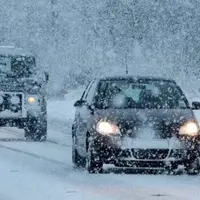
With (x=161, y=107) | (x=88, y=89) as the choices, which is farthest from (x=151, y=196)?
(x=88, y=89)

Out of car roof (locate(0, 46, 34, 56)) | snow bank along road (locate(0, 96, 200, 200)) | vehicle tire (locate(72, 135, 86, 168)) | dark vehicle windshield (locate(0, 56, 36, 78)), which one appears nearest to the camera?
snow bank along road (locate(0, 96, 200, 200))

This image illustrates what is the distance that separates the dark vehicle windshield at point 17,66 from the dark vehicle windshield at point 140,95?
7349mm

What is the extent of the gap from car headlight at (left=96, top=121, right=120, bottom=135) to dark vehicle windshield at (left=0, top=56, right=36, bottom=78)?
339 inches

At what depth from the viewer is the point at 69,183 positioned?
11.0m

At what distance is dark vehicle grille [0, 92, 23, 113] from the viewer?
1909 cm

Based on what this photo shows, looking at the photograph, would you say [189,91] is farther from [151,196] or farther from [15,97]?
[151,196]

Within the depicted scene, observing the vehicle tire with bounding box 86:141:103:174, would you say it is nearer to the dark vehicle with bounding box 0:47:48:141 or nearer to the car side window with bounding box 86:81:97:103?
the car side window with bounding box 86:81:97:103

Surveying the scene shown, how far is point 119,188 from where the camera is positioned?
1052cm

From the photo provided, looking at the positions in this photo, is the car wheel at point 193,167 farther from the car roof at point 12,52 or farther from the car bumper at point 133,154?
the car roof at point 12,52

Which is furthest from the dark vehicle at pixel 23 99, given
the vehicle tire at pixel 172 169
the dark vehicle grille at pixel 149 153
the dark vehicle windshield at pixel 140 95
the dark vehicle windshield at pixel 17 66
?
the dark vehicle grille at pixel 149 153

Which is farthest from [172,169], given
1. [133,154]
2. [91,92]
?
[91,92]

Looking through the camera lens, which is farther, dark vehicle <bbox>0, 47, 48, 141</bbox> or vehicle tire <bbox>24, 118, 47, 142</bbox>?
vehicle tire <bbox>24, 118, 47, 142</bbox>

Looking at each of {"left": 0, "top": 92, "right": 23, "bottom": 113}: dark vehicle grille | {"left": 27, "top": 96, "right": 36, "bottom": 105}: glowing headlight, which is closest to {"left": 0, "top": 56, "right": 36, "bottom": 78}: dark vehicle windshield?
{"left": 0, "top": 92, "right": 23, "bottom": 113}: dark vehicle grille

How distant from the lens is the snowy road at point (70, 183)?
31.8 feet
